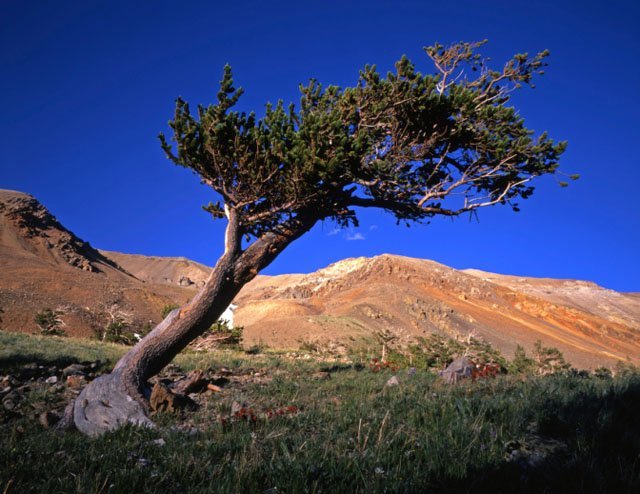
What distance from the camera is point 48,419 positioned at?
6586 mm

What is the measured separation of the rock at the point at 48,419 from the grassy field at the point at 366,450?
0.43 ft

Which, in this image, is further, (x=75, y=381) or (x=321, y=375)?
(x=321, y=375)

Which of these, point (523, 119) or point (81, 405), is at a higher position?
point (523, 119)

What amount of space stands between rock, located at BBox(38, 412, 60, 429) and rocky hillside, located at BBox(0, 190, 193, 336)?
19.4 meters

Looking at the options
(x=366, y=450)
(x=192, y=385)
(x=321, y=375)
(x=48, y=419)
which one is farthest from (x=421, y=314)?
(x=366, y=450)

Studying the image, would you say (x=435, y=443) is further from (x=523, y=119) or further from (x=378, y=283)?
(x=378, y=283)

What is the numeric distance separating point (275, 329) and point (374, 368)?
17420mm

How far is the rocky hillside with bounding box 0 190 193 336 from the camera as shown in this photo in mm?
32875

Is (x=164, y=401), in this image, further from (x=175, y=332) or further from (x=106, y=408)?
(x=175, y=332)

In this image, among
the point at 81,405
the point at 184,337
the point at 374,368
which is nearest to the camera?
the point at 81,405

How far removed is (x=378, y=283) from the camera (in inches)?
1699

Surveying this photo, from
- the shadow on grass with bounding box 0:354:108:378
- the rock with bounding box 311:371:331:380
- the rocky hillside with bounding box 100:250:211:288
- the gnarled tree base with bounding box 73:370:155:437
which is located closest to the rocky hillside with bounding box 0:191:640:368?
the rock with bounding box 311:371:331:380

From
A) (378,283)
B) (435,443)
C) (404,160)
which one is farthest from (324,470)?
(378,283)

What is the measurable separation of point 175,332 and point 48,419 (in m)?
2.44
